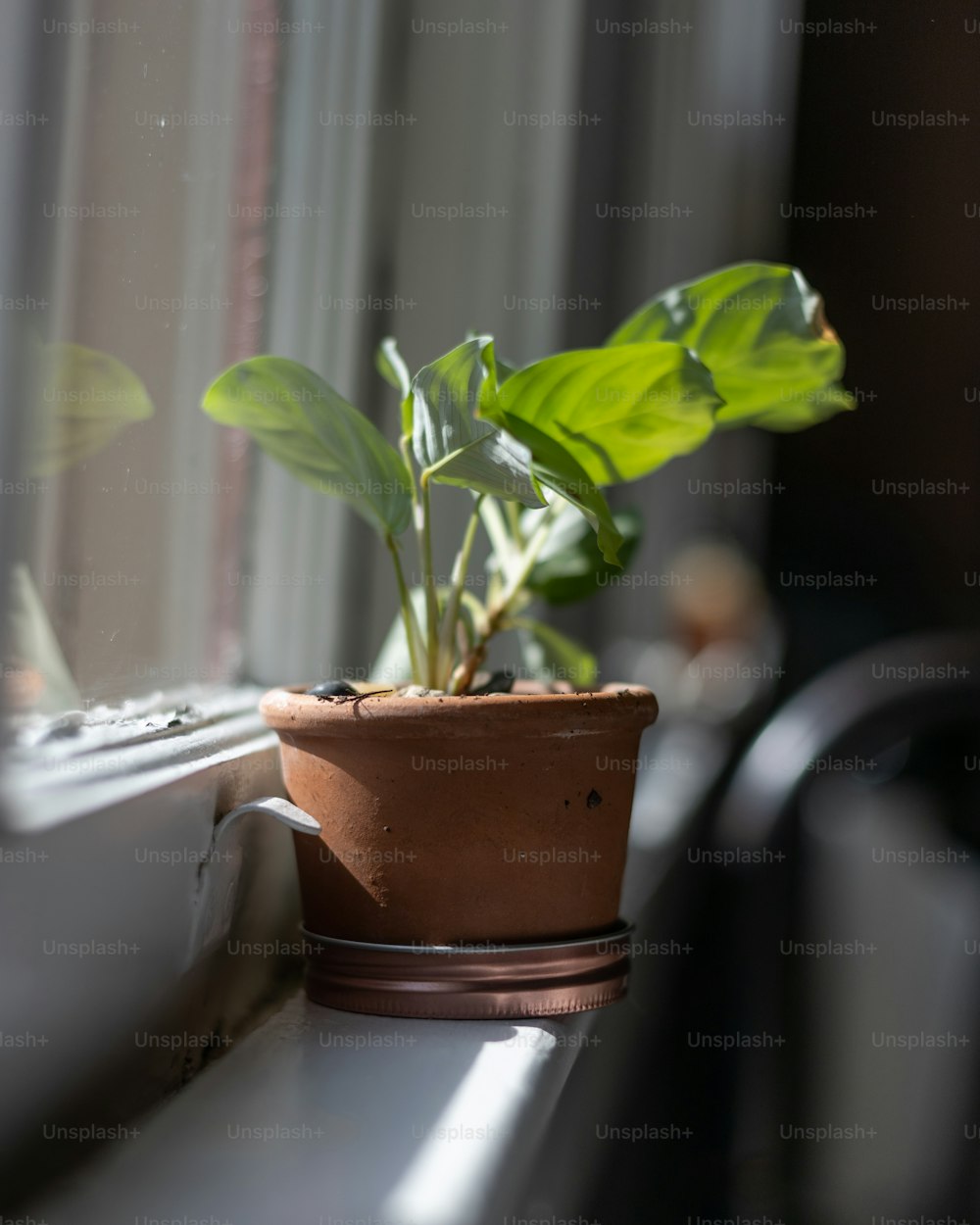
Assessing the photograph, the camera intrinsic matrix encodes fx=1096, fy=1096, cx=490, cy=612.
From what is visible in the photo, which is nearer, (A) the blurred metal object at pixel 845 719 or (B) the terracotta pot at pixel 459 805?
(B) the terracotta pot at pixel 459 805

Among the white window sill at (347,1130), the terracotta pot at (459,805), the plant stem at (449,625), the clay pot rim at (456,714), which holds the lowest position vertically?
the white window sill at (347,1130)

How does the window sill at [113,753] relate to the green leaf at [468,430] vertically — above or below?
below

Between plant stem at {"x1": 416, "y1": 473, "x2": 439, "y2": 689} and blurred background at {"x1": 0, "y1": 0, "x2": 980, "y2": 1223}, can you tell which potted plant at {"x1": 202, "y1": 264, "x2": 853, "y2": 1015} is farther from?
blurred background at {"x1": 0, "y1": 0, "x2": 980, "y2": 1223}

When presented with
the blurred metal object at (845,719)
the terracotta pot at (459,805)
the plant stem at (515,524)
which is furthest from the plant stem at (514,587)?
the blurred metal object at (845,719)

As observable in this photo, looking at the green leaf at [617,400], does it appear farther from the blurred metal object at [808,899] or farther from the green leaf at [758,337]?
the blurred metal object at [808,899]

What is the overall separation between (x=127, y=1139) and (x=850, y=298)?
93.6 inches

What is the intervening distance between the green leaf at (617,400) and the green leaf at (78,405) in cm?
20

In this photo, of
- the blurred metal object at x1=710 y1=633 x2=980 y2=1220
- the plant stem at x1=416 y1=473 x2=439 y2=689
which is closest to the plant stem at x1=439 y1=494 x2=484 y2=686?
the plant stem at x1=416 y1=473 x2=439 y2=689

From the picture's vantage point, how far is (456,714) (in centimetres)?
52

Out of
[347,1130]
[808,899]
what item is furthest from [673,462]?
[347,1130]

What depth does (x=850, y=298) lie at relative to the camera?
95.9 inches

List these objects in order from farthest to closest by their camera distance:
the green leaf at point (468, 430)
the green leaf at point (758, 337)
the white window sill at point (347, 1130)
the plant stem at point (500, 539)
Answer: the plant stem at point (500, 539) < the green leaf at point (758, 337) < the green leaf at point (468, 430) < the white window sill at point (347, 1130)

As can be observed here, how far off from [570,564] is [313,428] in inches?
8.1

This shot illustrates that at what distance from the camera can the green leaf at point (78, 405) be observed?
479 mm
